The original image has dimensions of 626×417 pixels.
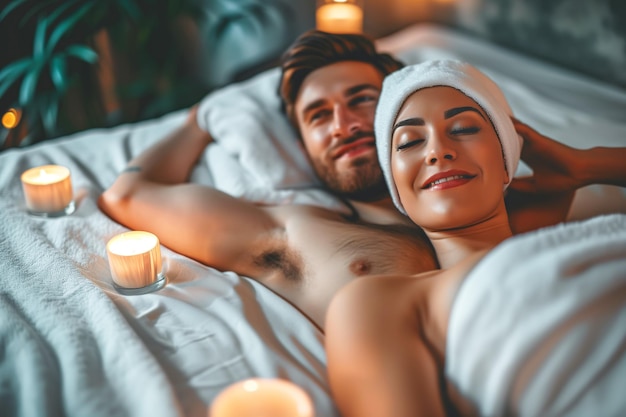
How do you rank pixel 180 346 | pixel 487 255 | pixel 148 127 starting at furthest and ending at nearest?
pixel 148 127, pixel 180 346, pixel 487 255

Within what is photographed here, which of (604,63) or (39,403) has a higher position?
(604,63)

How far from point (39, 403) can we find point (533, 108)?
129 centimetres

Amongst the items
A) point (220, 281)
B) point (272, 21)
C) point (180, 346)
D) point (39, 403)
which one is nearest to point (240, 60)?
point (272, 21)

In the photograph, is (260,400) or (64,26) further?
(64,26)

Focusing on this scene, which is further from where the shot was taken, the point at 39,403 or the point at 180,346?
the point at 180,346

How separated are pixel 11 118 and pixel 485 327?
1832mm

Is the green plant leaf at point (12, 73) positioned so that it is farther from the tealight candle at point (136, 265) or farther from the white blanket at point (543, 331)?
the white blanket at point (543, 331)

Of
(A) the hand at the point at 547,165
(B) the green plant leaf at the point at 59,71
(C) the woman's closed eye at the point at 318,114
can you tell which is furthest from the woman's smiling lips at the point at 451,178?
(B) the green plant leaf at the point at 59,71

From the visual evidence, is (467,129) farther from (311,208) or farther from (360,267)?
(311,208)

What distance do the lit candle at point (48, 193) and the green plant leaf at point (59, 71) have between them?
0.69 metres

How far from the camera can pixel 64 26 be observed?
6.59 ft

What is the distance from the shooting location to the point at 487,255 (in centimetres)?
83

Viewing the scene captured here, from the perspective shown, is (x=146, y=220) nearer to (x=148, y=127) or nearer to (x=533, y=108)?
(x=148, y=127)

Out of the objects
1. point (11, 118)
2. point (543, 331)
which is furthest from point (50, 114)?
point (543, 331)
